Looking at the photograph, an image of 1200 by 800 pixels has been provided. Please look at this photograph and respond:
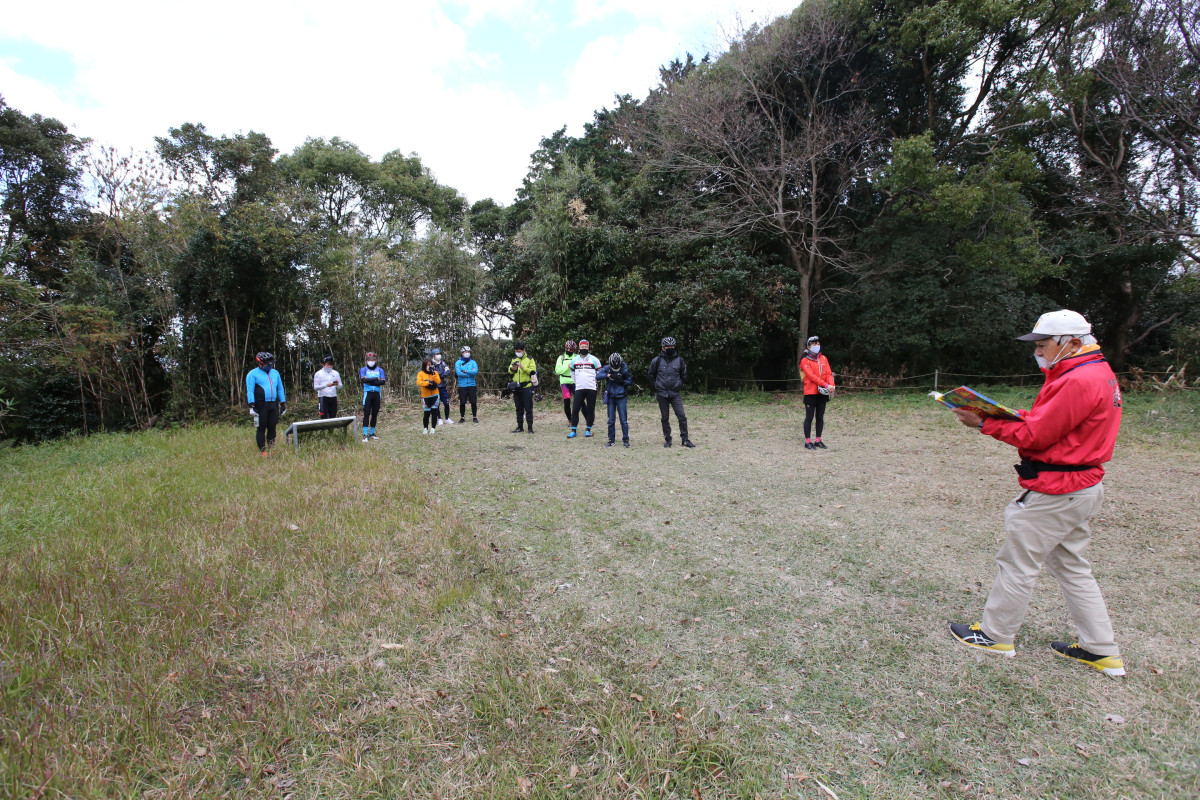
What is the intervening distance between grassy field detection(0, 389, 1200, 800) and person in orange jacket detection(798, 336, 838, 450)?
2623 millimetres

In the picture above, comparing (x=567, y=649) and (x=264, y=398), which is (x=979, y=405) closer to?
(x=567, y=649)

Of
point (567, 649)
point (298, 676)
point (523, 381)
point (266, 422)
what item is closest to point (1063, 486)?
point (567, 649)

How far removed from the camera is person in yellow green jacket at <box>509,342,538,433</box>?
405 inches

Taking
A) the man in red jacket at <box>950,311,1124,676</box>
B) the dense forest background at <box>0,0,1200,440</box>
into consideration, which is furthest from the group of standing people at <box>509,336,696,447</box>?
the dense forest background at <box>0,0,1200,440</box>

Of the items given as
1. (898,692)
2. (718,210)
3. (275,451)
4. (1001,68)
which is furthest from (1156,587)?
(1001,68)

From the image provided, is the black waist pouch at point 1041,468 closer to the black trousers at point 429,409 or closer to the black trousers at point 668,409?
the black trousers at point 668,409

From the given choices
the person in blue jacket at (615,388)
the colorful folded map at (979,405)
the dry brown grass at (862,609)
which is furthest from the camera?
the person in blue jacket at (615,388)

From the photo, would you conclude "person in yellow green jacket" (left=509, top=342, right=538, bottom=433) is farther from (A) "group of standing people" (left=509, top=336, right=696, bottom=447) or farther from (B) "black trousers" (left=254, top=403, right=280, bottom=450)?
(B) "black trousers" (left=254, top=403, right=280, bottom=450)

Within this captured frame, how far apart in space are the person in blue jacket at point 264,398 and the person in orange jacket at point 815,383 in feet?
25.6

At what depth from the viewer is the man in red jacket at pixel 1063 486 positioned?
2.62 m

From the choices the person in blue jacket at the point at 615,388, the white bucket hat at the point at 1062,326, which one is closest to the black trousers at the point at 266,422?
the person in blue jacket at the point at 615,388

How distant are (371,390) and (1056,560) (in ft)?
32.1

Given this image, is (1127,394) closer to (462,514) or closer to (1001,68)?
(1001,68)

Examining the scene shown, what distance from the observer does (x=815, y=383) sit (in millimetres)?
8312
